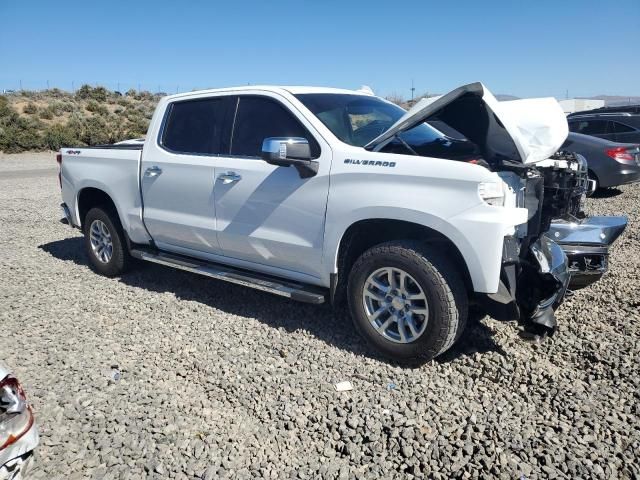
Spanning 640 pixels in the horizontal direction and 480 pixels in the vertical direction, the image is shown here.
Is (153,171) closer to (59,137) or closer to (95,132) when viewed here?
(59,137)

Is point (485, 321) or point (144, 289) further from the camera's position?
point (144, 289)

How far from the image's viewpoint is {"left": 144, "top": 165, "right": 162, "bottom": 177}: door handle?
16.4 feet

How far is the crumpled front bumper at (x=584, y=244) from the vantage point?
4.22 meters

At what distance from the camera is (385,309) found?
3730 mm

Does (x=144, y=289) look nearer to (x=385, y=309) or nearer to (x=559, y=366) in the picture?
Answer: (x=385, y=309)

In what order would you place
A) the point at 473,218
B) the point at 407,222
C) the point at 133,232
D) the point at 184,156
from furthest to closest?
1. the point at 133,232
2. the point at 184,156
3. the point at 407,222
4. the point at 473,218

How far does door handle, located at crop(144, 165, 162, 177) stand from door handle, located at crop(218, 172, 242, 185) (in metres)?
0.89

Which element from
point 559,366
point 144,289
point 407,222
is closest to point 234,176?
point 407,222

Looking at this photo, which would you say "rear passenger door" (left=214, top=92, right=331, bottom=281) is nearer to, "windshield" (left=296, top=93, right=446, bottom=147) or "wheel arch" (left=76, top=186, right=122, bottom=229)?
"windshield" (left=296, top=93, right=446, bottom=147)

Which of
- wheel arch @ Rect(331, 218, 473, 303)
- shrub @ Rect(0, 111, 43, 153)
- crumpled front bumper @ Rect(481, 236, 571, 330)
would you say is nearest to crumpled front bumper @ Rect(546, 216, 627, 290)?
crumpled front bumper @ Rect(481, 236, 571, 330)

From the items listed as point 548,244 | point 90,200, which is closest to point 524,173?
point 548,244

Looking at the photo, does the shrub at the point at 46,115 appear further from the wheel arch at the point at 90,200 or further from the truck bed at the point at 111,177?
the wheel arch at the point at 90,200

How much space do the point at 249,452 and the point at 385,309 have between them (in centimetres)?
142

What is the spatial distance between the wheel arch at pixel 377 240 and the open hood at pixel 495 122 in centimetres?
59
